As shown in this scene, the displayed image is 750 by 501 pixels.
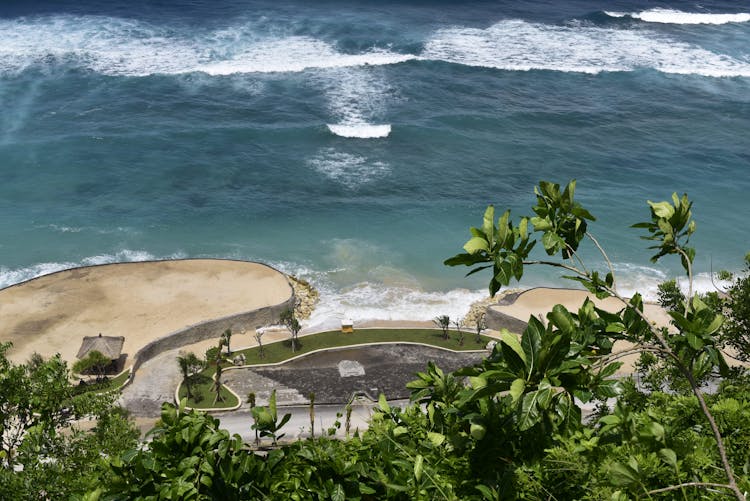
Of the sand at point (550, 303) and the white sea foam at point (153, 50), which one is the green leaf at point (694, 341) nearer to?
the sand at point (550, 303)

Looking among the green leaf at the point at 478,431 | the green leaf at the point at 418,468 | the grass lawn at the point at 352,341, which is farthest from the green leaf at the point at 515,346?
the grass lawn at the point at 352,341

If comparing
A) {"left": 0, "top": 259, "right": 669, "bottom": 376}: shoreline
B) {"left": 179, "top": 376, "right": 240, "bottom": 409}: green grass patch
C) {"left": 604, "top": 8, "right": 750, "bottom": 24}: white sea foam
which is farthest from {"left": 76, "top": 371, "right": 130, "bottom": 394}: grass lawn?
{"left": 604, "top": 8, "right": 750, "bottom": 24}: white sea foam

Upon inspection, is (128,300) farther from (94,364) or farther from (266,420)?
(266,420)

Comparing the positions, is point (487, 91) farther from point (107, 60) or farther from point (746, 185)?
point (107, 60)

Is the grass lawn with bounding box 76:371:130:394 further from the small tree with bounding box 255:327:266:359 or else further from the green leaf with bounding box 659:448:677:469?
the green leaf with bounding box 659:448:677:469

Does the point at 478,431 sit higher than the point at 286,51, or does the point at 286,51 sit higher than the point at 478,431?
the point at 478,431

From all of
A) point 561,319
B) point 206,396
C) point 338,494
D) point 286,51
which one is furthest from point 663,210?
point 286,51
